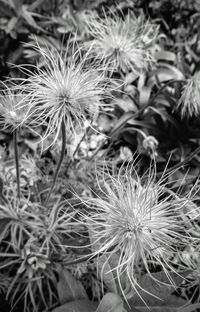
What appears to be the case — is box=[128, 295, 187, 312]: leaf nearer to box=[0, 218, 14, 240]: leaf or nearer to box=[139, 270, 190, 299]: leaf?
box=[139, 270, 190, 299]: leaf

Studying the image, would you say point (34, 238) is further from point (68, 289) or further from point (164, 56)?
point (164, 56)

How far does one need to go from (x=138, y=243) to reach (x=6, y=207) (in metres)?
0.52

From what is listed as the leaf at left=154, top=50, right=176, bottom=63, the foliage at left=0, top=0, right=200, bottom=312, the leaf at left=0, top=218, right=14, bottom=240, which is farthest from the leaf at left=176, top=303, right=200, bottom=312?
the leaf at left=154, top=50, right=176, bottom=63

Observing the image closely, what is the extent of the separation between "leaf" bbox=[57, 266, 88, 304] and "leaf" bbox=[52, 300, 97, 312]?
53 millimetres

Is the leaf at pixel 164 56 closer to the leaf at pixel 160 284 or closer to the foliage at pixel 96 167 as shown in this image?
the foliage at pixel 96 167

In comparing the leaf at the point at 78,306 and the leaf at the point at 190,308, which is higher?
the leaf at the point at 78,306

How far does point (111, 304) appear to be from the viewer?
88cm

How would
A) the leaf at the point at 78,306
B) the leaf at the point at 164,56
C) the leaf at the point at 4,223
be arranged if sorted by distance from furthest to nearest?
the leaf at the point at 164,56 < the leaf at the point at 4,223 < the leaf at the point at 78,306

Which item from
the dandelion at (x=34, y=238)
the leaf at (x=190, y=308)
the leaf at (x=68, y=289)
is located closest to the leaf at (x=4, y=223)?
the dandelion at (x=34, y=238)

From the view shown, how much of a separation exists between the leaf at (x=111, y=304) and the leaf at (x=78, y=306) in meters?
0.12

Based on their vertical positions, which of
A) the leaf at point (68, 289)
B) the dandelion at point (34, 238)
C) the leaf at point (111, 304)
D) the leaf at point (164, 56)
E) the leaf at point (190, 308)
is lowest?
the leaf at point (190, 308)

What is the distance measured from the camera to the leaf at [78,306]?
947 millimetres

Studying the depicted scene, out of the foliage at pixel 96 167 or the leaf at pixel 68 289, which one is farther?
the leaf at pixel 68 289

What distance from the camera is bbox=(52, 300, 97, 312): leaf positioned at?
95cm
